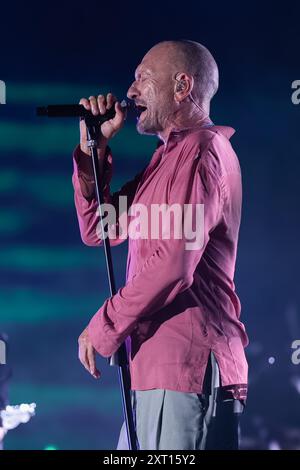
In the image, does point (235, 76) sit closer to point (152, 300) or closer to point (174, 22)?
point (174, 22)

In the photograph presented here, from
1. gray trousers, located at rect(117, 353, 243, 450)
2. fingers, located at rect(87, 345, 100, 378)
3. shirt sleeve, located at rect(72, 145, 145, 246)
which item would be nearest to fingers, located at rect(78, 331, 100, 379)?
fingers, located at rect(87, 345, 100, 378)

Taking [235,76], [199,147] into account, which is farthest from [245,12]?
[199,147]

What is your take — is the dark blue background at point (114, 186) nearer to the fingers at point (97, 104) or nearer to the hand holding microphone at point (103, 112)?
the hand holding microphone at point (103, 112)

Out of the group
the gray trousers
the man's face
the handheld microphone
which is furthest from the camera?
the man's face

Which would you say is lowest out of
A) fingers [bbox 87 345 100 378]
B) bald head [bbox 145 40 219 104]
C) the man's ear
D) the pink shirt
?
fingers [bbox 87 345 100 378]

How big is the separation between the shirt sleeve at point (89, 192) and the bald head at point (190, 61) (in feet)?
0.85

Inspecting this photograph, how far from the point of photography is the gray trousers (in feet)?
4.63

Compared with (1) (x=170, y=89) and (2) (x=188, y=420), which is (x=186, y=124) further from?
(2) (x=188, y=420)

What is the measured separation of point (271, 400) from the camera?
9.05 feet

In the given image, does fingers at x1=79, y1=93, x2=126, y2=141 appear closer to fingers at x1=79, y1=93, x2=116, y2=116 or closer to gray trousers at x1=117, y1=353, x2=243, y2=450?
fingers at x1=79, y1=93, x2=116, y2=116

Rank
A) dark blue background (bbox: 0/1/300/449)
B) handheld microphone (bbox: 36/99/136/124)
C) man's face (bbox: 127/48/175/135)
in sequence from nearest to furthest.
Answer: handheld microphone (bbox: 36/99/136/124) < man's face (bbox: 127/48/175/135) < dark blue background (bbox: 0/1/300/449)

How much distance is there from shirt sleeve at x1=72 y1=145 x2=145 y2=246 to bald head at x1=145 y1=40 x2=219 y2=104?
0.26 meters

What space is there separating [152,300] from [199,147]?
1.14 feet

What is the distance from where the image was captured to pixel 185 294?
4.87 feet
